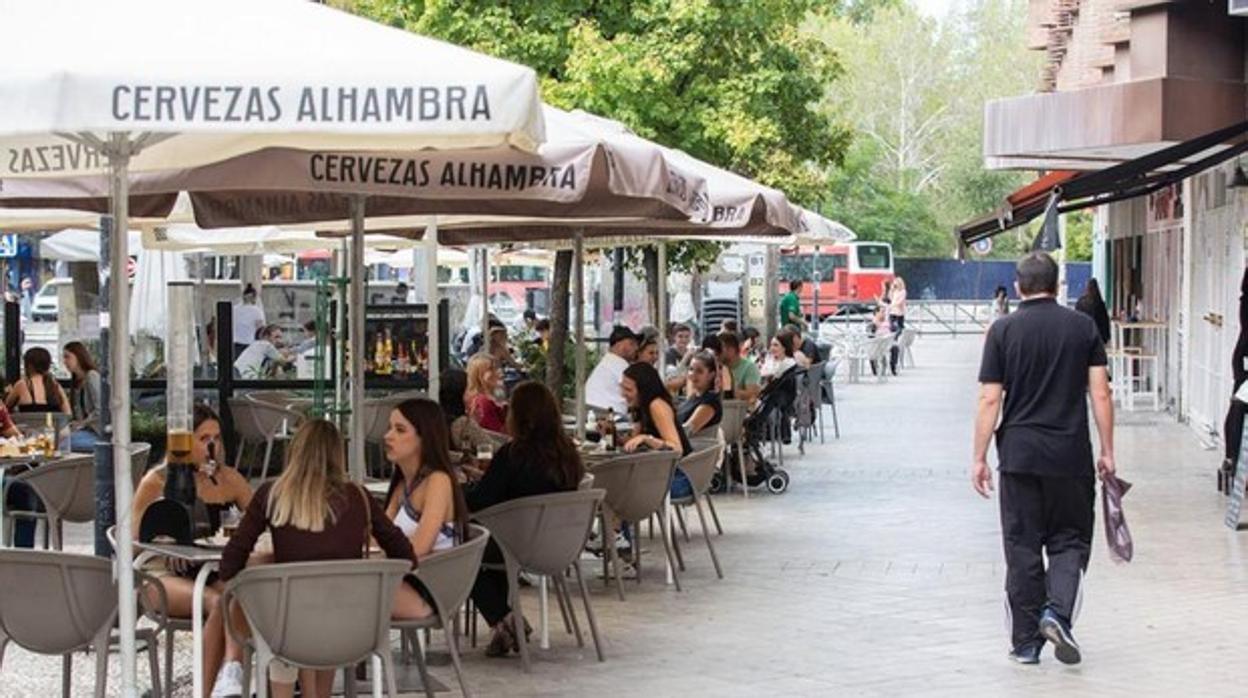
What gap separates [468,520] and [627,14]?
16.5 metres

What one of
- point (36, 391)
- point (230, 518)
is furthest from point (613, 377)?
point (230, 518)

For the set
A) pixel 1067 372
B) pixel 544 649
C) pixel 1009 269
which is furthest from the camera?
pixel 1009 269

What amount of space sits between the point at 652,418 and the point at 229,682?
5421mm

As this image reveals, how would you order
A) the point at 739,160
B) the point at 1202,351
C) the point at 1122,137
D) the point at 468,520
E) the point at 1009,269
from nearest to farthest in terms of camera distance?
1. the point at 468,520
2. the point at 1122,137
3. the point at 1202,351
4. the point at 739,160
5. the point at 1009,269

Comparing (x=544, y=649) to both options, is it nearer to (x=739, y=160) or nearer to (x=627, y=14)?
(x=627, y=14)

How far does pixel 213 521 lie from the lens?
9.22m

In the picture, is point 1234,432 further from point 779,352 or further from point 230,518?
point 230,518

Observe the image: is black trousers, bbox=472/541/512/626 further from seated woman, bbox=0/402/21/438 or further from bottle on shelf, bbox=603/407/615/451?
seated woman, bbox=0/402/21/438

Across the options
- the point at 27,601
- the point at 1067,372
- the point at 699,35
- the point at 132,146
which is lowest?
the point at 27,601

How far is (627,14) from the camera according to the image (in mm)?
25047

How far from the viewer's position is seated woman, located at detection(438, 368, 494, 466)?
1297 cm

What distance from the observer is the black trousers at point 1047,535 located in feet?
32.5

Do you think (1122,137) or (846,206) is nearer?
(1122,137)

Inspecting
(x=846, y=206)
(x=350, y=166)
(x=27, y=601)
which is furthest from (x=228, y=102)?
(x=846, y=206)
